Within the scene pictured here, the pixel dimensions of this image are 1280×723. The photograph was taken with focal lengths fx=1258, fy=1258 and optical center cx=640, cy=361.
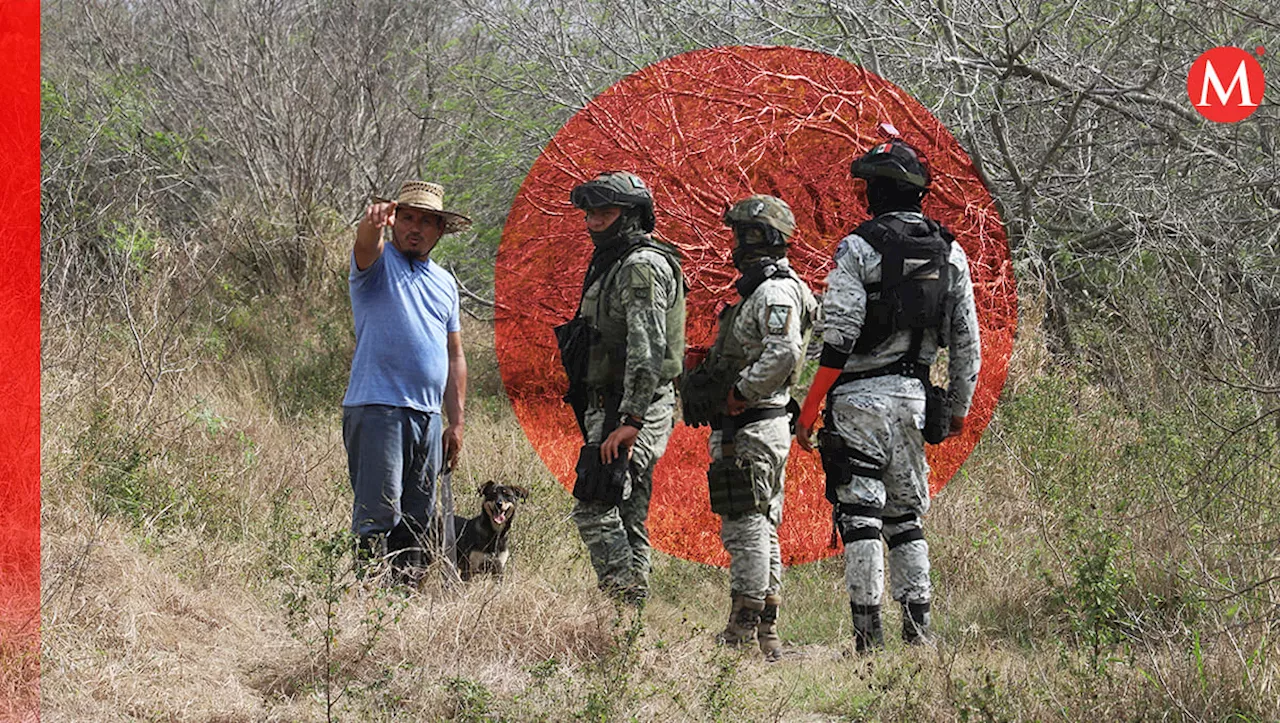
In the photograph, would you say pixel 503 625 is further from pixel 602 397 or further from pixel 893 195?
pixel 893 195

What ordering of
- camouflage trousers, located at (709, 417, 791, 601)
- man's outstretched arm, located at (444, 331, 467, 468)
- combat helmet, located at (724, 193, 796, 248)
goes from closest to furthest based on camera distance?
combat helmet, located at (724, 193, 796, 248) → camouflage trousers, located at (709, 417, 791, 601) → man's outstretched arm, located at (444, 331, 467, 468)

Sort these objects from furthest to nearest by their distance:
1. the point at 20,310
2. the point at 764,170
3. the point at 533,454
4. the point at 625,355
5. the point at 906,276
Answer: the point at 764,170 < the point at 533,454 < the point at 20,310 < the point at 625,355 < the point at 906,276

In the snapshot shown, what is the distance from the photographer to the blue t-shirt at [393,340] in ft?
15.8

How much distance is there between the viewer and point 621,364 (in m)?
4.82

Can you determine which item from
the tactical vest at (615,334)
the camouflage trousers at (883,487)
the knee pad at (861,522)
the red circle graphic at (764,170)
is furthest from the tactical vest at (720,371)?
the red circle graphic at (764,170)

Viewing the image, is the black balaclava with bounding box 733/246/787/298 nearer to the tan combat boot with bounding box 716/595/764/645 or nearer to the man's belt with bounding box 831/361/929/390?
the man's belt with bounding box 831/361/929/390

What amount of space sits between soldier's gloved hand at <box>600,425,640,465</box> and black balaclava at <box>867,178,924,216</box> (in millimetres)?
1234

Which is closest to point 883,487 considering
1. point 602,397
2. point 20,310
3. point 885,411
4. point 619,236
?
point 885,411

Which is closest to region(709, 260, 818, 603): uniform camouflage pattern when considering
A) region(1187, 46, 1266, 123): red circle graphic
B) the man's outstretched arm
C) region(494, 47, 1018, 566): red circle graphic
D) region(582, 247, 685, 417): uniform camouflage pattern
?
region(582, 247, 685, 417): uniform camouflage pattern

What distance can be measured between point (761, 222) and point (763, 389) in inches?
24.6

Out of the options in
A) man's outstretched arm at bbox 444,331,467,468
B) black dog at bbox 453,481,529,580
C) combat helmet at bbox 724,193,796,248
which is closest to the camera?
combat helmet at bbox 724,193,796,248

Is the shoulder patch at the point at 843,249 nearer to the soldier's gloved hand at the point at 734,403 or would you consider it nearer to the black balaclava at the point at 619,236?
the soldier's gloved hand at the point at 734,403

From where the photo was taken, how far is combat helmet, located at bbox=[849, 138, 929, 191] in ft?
14.9

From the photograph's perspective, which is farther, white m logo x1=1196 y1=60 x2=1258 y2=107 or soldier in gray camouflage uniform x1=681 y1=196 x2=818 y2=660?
white m logo x1=1196 y1=60 x2=1258 y2=107
